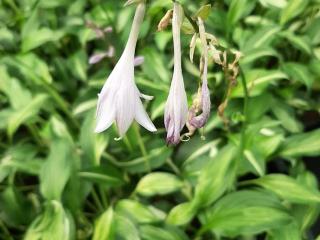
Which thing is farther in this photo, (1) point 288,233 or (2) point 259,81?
(2) point 259,81

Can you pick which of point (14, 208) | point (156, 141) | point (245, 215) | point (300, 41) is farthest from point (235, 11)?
point (14, 208)

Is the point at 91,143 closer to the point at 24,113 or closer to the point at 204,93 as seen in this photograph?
the point at 24,113

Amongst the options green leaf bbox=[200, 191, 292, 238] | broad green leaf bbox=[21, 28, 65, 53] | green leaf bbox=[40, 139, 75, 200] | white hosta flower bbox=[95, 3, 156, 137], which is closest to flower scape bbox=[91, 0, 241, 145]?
white hosta flower bbox=[95, 3, 156, 137]

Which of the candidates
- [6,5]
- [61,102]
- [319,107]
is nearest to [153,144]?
[61,102]

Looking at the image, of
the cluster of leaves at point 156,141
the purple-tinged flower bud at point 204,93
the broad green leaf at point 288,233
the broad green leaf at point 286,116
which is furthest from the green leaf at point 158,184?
the purple-tinged flower bud at point 204,93

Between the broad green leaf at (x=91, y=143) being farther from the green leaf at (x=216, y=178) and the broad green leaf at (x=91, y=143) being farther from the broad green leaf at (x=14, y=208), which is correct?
the green leaf at (x=216, y=178)

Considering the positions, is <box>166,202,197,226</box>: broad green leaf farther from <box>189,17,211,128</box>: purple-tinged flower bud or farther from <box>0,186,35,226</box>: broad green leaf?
<box>189,17,211,128</box>: purple-tinged flower bud
